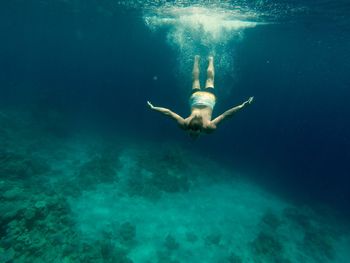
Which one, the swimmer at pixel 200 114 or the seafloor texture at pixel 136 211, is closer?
the swimmer at pixel 200 114

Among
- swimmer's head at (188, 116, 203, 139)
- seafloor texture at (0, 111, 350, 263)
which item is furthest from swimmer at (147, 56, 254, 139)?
seafloor texture at (0, 111, 350, 263)

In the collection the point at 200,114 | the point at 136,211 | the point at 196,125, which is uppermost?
the point at 200,114

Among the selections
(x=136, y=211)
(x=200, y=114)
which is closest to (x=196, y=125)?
(x=200, y=114)

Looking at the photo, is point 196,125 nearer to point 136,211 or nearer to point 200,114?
point 200,114

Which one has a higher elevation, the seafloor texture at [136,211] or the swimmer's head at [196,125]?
the swimmer's head at [196,125]

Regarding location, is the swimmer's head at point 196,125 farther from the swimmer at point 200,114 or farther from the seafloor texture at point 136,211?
the seafloor texture at point 136,211

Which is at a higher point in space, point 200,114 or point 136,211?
point 200,114

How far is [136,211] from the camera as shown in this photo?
672 inches

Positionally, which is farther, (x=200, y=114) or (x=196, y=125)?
(x=200, y=114)

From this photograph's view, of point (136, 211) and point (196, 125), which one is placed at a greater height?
point (196, 125)

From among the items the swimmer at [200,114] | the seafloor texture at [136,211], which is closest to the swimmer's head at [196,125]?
the swimmer at [200,114]

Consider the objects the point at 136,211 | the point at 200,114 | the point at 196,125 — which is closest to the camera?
the point at 196,125

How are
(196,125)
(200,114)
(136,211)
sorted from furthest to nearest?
(136,211)
(200,114)
(196,125)

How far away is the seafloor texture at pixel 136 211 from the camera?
13.0 meters
